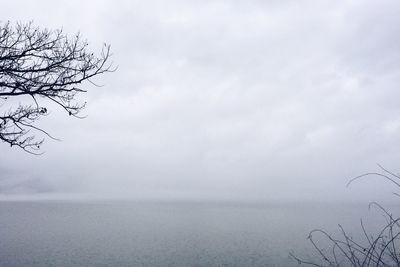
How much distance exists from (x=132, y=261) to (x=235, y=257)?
13788 millimetres

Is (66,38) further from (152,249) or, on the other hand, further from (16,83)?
(152,249)

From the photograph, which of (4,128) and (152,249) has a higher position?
(4,128)

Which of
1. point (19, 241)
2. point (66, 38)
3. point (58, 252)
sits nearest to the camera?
point (66, 38)

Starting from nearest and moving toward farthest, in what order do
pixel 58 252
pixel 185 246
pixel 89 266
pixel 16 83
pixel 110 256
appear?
1. pixel 16 83
2. pixel 89 266
3. pixel 110 256
4. pixel 58 252
5. pixel 185 246

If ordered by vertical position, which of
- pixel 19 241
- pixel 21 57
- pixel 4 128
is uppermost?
pixel 21 57

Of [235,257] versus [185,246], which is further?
[185,246]

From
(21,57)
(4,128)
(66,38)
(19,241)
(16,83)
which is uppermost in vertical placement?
(66,38)

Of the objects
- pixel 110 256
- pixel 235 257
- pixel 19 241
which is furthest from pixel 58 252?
pixel 235 257

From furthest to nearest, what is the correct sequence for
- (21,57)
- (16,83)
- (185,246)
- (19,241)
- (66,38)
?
(19,241) < (185,246) < (66,38) < (21,57) < (16,83)

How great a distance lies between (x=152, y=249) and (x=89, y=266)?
47.5 feet

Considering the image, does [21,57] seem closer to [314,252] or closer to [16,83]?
[16,83]

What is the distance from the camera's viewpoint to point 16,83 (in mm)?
4352

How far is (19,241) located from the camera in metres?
68.4

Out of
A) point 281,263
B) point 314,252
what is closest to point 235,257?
point 281,263
